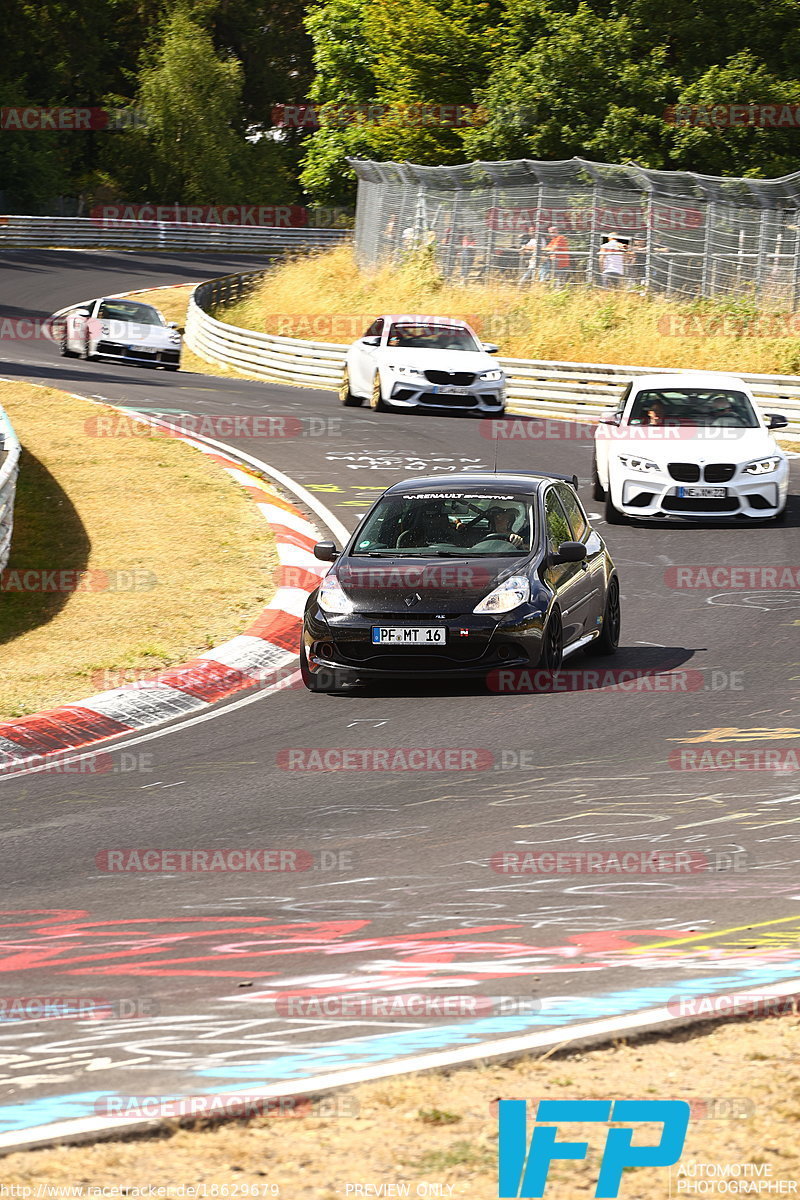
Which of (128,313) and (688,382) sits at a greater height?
(688,382)

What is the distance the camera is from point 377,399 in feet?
91.2

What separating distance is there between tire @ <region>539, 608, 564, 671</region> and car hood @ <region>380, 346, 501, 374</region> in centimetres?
1568

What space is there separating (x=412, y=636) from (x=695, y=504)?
24.3 feet

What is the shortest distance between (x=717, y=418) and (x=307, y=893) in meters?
12.9

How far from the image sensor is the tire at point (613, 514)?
18562 mm

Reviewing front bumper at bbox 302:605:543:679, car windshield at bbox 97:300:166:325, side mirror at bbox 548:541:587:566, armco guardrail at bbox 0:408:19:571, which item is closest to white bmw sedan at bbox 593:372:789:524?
side mirror at bbox 548:541:587:566

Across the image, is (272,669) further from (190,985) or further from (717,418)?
(717,418)

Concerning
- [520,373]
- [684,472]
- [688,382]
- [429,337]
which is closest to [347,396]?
[429,337]

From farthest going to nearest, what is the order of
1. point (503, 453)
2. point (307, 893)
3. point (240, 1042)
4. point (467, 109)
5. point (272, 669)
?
1. point (467, 109)
2. point (503, 453)
3. point (272, 669)
4. point (307, 893)
5. point (240, 1042)

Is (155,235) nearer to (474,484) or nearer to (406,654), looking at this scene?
(474,484)

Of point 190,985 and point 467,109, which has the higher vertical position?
point 467,109

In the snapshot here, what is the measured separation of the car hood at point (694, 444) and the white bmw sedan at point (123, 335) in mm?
18775

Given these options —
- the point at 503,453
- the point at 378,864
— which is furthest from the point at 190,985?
the point at 503,453

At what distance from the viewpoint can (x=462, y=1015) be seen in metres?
5.57
